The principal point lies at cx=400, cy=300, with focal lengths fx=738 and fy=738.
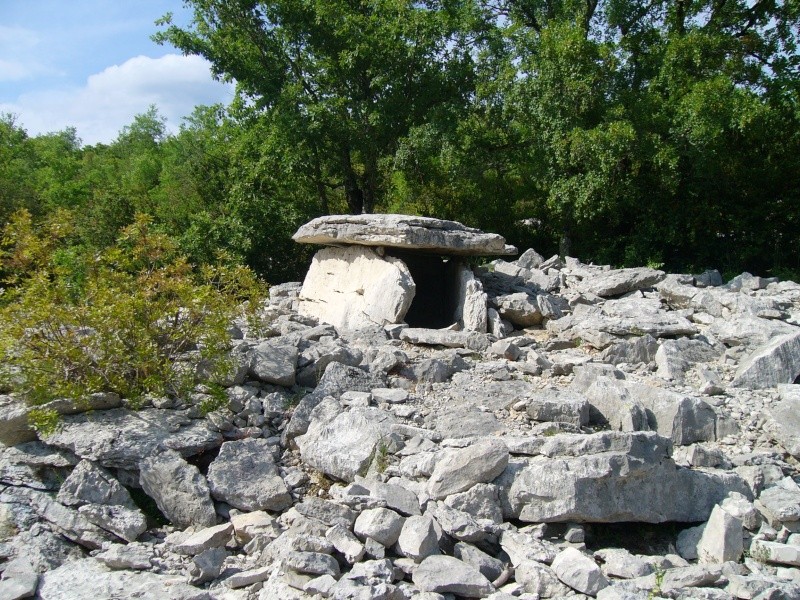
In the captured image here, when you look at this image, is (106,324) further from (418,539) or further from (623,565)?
(623,565)

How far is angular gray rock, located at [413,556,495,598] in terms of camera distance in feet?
14.8

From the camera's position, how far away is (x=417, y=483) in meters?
5.48

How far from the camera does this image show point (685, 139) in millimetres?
12664

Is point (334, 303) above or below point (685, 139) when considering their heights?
below

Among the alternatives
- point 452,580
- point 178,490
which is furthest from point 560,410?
point 178,490

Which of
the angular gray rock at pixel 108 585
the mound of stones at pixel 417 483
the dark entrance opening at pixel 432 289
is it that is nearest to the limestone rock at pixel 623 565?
the mound of stones at pixel 417 483

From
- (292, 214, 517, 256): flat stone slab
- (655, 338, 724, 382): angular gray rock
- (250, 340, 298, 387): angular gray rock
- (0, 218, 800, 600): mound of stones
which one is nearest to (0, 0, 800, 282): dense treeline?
(292, 214, 517, 256): flat stone slab

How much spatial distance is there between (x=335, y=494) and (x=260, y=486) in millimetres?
601

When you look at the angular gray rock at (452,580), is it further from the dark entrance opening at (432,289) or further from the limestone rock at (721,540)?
the dark entrance opening at (432,289)

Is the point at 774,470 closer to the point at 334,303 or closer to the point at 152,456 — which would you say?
the point at 152,456

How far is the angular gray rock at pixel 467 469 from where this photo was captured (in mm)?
5246

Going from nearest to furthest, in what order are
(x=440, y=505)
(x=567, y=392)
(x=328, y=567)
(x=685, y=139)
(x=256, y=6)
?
(x=328, y=567) → (x=440, y=505) → (x=567, y=392) → (x=685, y=139) → (x=256, y=6)

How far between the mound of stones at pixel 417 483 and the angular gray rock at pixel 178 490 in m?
0.02

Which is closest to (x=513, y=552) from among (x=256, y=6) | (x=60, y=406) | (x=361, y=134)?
(x=60, y=406)
